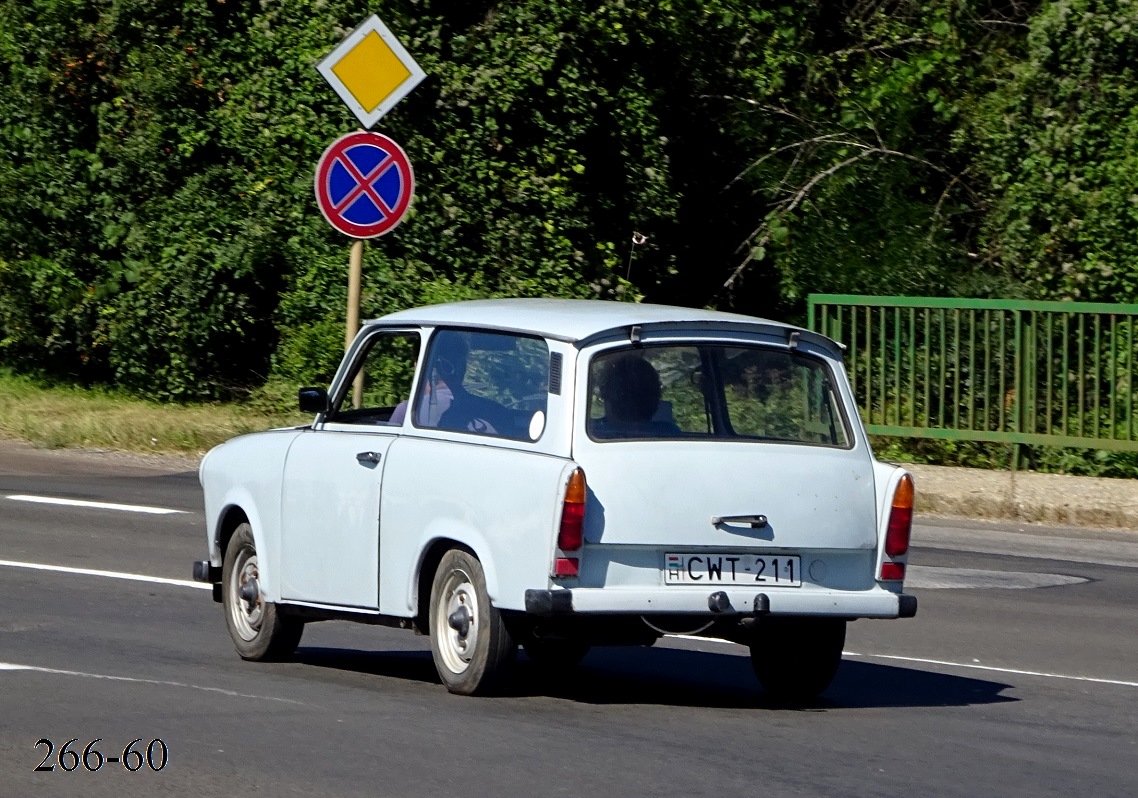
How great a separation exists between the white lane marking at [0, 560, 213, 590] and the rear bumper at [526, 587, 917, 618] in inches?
178

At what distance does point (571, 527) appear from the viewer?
736cm

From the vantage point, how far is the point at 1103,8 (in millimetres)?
20062

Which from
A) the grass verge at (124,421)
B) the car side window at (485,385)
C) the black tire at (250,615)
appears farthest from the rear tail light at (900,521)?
the grass verge at (124,421)

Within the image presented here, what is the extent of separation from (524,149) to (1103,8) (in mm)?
6037

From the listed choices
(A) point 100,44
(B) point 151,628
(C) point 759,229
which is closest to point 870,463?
(B) point 151,628

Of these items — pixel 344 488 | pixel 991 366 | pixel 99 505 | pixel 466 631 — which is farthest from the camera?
pixel 991 366

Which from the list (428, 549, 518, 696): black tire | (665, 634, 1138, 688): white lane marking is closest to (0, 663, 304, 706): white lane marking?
(428, 549, 518, 696): black tire

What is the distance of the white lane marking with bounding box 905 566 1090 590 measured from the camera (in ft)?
40.0

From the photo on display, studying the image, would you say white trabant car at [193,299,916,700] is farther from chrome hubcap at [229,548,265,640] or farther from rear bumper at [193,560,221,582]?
rear bumper at [193,560,221,582]

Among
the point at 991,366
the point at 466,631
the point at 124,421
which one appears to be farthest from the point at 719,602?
the point at 124,421

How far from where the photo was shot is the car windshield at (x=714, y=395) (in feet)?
25.4

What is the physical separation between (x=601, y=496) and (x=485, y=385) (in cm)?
94

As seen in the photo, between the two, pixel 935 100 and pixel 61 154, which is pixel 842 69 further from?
pixel 61 154

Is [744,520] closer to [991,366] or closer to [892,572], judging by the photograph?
[892,572]
